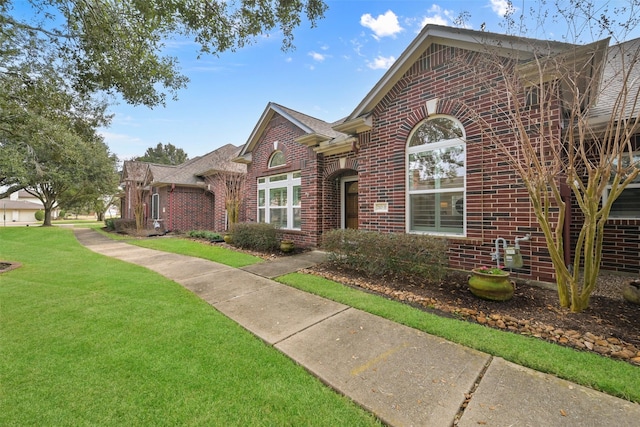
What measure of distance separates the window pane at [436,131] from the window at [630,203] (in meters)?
3.61

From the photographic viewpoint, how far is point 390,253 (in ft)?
18.7

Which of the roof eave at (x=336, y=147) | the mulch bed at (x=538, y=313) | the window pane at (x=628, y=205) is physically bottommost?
the mulch bed at (x=538, y=313)

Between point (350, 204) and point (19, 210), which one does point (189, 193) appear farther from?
point (19, 210)

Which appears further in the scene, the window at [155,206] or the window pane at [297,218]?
the window at [155,206]

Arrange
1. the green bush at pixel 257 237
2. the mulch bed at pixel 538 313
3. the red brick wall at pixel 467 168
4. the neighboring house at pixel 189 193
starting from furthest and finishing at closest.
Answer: the neighboring house at pixel 189 193, the green bush at pixel 257 237, the red brick wall at pixel 467 168, the mulch bed at pixel 538 313

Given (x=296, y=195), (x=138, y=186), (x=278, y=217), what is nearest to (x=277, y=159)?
(x=296, y=195)

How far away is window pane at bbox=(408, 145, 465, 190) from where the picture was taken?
598cm

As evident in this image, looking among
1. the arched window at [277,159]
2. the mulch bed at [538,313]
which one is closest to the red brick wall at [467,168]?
the mulch bed at [538,313]

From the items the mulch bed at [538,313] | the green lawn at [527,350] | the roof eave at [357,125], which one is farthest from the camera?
the roof eave at [357,125]

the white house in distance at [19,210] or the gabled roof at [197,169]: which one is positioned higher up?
the gabled roof at [197,169]

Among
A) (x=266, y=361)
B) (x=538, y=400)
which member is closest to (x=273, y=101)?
(x=266, y=361)

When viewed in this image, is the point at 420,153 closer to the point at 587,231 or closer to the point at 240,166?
the point at 587,231

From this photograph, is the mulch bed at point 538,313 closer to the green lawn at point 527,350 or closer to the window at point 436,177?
the green lawn at point 527,350

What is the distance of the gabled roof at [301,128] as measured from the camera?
9.09m
